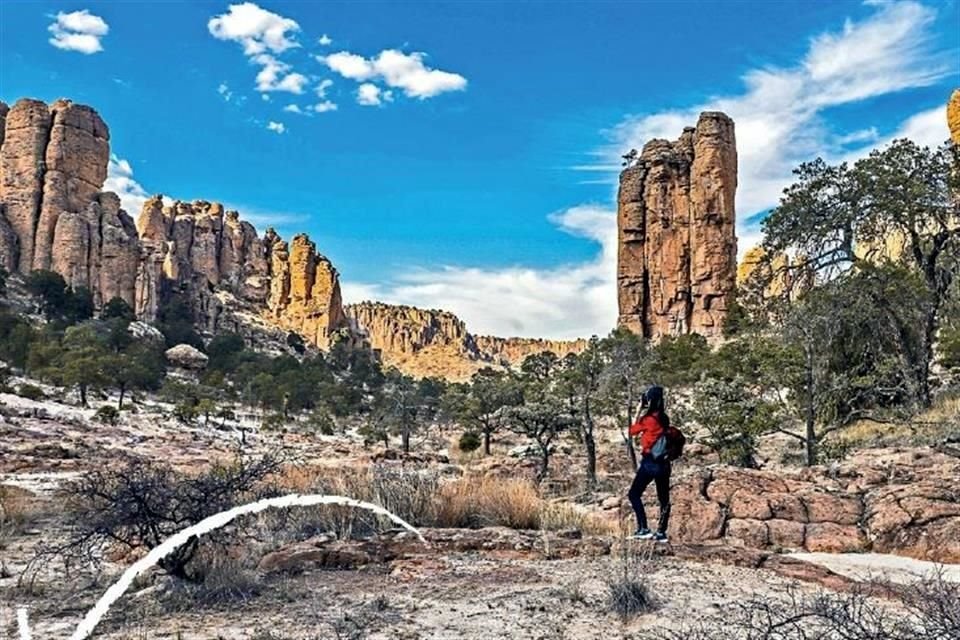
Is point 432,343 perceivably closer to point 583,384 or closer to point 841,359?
point 583,384

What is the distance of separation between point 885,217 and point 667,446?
45.4 feet

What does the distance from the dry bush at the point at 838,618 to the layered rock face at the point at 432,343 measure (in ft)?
317

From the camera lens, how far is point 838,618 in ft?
13.0

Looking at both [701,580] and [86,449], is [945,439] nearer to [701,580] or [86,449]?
[701,580]

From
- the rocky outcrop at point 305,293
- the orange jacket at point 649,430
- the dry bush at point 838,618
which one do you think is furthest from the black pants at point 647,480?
the rocky outcrop at point 305,293

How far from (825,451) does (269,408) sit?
3640 centimetres

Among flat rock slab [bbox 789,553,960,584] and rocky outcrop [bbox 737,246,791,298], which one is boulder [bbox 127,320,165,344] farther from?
flat rock slab [bbox 789,553,960,584]

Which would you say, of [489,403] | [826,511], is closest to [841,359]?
[826,511]

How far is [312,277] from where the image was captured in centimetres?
10244

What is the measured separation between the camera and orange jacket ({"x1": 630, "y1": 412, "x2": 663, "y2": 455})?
7.27 metres

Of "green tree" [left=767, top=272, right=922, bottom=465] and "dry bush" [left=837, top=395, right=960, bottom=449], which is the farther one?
"green tree" [left=767, top=272, right=922, bottom=465]

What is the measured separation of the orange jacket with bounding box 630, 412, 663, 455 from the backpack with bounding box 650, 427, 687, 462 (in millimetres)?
37

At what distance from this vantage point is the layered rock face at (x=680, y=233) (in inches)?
2672

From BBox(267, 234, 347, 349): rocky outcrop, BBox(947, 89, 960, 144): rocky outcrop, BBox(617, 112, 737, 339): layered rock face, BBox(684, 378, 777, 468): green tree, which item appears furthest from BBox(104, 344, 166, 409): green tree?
BBox(947, 89, 960, 144): rocky outcrop
